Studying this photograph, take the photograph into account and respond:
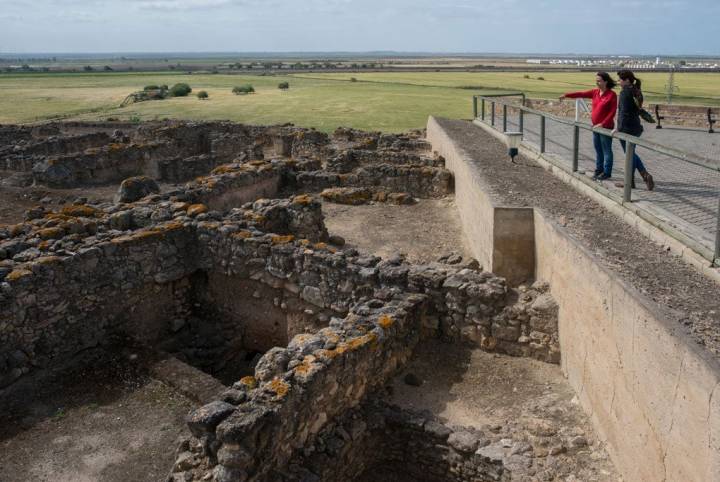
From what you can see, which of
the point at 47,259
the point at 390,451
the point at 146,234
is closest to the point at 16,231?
the point at 47,259

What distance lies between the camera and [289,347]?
6465mm

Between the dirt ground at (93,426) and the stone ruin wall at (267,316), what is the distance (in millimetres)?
464

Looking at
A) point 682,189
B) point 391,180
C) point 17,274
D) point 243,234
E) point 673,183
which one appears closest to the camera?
point 17,274

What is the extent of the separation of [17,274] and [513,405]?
260 inches

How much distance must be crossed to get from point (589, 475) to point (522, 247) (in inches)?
149

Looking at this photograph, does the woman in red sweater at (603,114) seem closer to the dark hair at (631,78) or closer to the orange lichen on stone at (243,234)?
the dark hair at (631,78)

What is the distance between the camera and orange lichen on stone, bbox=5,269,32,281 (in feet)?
26.5

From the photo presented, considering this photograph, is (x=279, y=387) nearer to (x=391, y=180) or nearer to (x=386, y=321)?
(x=386, y=321)

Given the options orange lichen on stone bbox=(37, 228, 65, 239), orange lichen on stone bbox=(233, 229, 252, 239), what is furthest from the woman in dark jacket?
orange lichen on stone bbox=(37, 228, 65, 239)

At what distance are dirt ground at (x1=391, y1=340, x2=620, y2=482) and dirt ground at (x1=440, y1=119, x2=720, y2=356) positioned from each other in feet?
5.37

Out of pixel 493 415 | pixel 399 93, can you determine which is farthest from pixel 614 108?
pixel 399 93

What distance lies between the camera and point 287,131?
26938mm

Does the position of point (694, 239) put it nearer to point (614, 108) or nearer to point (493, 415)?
point (493, 415)

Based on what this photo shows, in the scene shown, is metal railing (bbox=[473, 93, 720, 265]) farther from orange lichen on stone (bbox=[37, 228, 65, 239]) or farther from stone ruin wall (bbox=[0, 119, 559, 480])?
orange lichen on stone (bbox=[37, 228, 65, 239])
